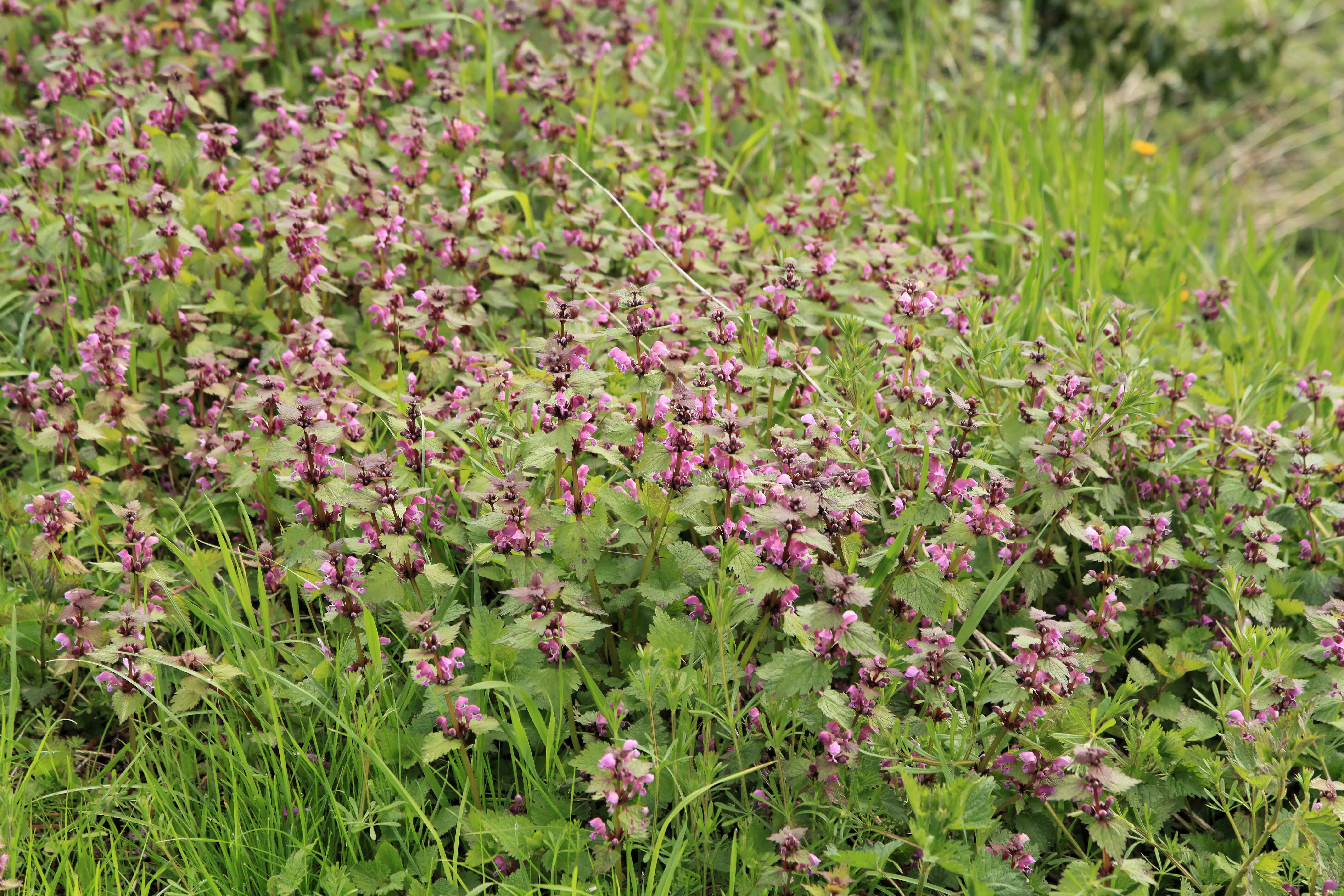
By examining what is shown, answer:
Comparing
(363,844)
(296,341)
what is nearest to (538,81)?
(296,341)

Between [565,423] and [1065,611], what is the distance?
1.61m

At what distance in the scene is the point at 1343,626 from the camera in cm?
264

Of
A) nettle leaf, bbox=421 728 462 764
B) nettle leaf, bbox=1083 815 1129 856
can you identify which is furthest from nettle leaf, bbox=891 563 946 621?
nettle leaf, bbox=421 728 462 764

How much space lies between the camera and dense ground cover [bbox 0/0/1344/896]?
2389mm

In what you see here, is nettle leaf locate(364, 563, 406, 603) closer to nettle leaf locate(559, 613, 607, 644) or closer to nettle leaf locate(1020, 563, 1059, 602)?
nettle leaf locate(559, 613, 607, 644)

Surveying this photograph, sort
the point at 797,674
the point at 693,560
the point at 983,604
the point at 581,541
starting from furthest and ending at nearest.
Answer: the point at 983,604
the point at 693,560
the point at 581,541
the point at 797,674

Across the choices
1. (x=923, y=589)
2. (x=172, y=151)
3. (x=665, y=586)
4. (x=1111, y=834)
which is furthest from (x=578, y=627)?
(x=172, y=151)

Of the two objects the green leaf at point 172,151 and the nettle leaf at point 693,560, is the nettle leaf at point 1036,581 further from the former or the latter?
the green leaf at point 172,151

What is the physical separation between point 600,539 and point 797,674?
0.57m

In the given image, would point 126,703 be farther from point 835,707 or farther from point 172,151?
point 172,151

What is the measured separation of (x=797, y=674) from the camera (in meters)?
2.25

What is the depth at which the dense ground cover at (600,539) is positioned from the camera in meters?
2.39

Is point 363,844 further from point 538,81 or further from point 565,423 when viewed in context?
point 538,81

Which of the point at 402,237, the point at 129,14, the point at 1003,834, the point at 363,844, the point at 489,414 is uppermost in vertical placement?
the point at 129,14
